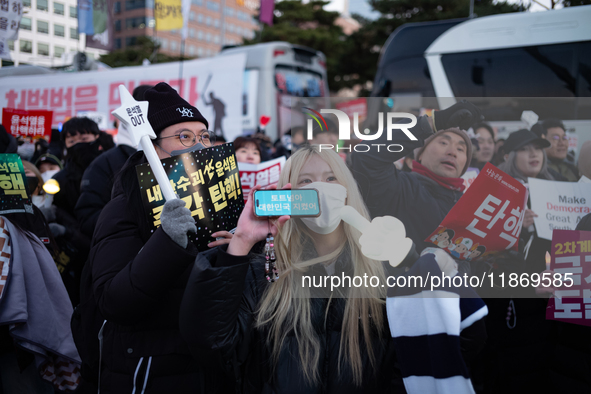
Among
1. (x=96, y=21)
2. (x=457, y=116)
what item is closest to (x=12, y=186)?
(x=457, y=116)

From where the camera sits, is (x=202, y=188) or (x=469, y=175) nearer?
(x=202, y=188)

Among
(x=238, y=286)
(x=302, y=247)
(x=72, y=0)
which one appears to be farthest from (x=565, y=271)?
(x=72, y=0)

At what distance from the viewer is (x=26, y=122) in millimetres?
5188

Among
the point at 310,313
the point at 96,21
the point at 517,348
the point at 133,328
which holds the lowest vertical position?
the point at 517,348

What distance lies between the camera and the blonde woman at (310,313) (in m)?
1.42

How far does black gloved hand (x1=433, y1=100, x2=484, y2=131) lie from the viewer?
1480mm

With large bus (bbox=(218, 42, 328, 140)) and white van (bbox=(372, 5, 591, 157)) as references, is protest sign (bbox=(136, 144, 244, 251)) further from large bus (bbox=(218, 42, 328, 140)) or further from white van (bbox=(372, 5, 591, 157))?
large bus (bbox=(218, 42, 328, 140))

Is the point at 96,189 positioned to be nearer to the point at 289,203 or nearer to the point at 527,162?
the point at 289,203

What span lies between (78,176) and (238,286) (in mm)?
2421

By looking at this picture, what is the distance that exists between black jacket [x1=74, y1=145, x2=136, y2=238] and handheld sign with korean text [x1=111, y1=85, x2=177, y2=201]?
139 cm

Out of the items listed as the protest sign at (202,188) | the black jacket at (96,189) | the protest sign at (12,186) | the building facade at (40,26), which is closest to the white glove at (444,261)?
the protest sign at (202,188)

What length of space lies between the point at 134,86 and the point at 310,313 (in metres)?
9.42

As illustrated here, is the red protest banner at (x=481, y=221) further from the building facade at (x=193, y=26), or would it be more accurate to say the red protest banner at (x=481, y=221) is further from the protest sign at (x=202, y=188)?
the building facade at (x=193, y=26)

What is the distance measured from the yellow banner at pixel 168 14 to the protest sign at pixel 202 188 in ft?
25.2
